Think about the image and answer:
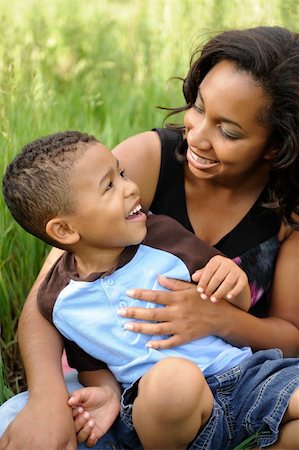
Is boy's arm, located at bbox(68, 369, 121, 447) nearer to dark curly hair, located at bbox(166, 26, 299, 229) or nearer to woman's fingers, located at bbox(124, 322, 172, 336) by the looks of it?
woman's fingers, located at bbox(124, 322, 172, 336)

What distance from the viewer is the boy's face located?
2.37 metres

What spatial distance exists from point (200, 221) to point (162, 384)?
705 mm

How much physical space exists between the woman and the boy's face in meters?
0.16

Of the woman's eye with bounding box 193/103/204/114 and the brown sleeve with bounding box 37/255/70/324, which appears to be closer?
the brown sleeve with bounding box 37/255/70/324

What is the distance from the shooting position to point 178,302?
2451 mm

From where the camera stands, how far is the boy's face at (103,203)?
7.77 ft

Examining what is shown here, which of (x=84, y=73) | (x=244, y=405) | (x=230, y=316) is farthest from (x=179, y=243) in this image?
(x=84, y=73)

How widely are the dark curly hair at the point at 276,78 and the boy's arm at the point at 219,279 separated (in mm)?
373

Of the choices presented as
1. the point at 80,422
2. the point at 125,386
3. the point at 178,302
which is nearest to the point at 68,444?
the point at 80,422

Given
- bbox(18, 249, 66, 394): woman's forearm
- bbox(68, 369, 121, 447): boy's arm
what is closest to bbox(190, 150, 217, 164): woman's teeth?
bbox(18, 249, 66, 394): woman's forearm

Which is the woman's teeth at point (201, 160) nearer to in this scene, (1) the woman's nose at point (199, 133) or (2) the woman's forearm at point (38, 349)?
(1) the woman's nose at point (199, 133)

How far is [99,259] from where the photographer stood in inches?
97.1

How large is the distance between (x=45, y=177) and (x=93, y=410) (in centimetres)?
62

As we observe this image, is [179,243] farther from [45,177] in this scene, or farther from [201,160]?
[45,177]
